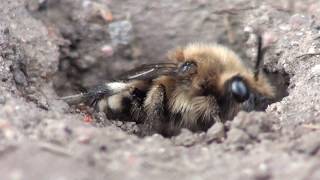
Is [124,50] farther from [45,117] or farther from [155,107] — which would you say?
[45,117]

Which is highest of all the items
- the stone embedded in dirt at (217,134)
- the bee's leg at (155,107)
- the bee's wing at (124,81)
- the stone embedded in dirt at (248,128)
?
the stone embedded in dirt at (248,128)

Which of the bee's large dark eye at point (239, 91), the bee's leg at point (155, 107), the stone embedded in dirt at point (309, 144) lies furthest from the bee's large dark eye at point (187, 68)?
the stone embedded in dirt at point (309, 144)

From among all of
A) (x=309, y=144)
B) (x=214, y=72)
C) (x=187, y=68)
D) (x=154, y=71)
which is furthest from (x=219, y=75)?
(x=309, y=144)

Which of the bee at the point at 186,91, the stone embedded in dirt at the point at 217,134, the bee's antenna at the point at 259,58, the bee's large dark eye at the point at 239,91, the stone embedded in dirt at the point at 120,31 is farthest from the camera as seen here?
the stone embedded in dirt at the point at 120,31

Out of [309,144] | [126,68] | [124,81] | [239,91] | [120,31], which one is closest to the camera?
[309,144]

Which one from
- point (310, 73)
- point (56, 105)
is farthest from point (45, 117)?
point (310, 73)

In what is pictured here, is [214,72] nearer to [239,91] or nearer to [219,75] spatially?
[219,75]

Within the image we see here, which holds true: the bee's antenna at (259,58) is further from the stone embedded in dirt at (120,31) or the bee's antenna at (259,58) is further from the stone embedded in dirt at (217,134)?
the stone embedded in dirt at (217,134)
